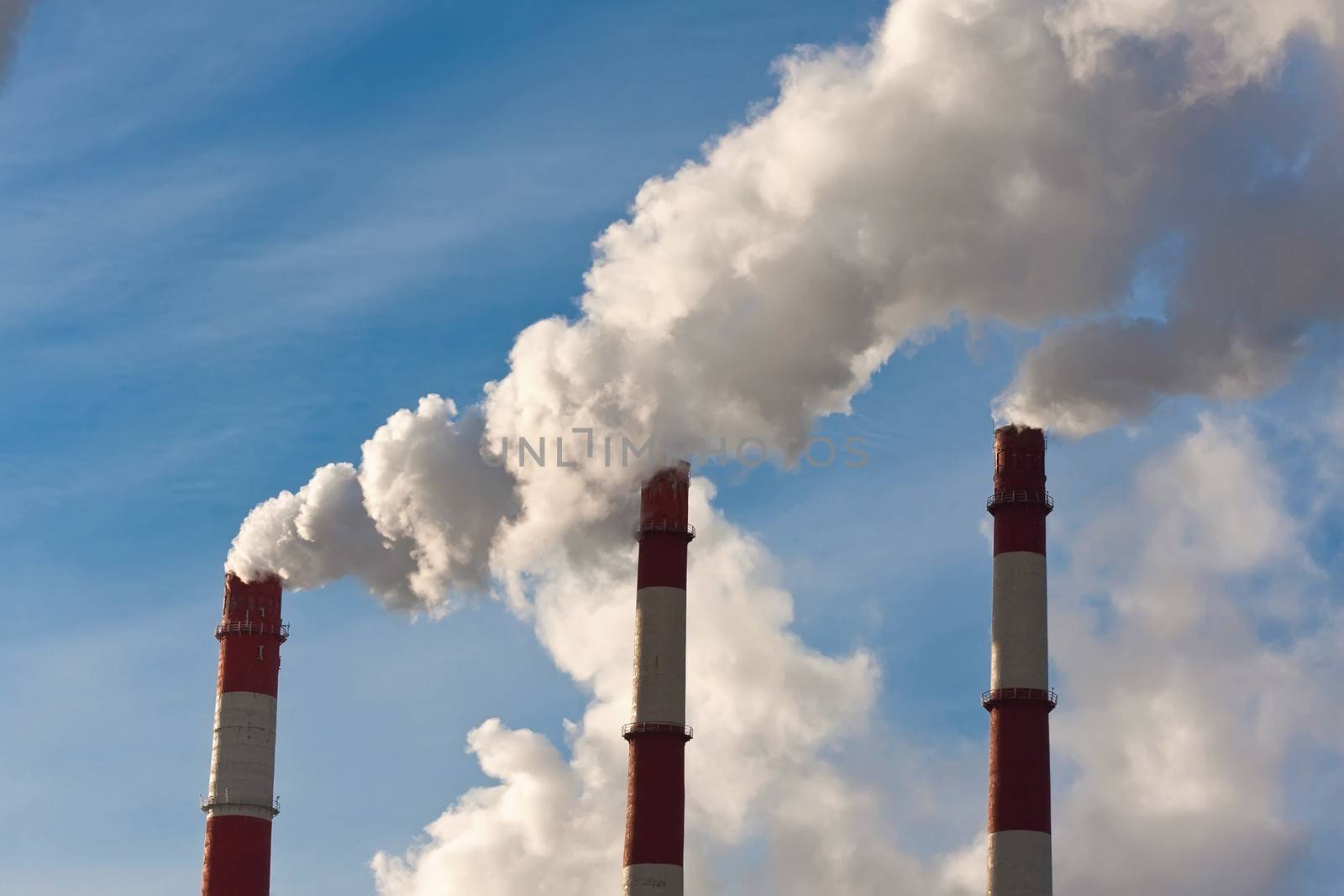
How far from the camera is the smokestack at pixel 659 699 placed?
5712 centimetres

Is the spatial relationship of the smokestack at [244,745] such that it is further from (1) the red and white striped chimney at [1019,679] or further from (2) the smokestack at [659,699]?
(1) the red and white striped chimney at [1019,679]

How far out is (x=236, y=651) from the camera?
62000 mm

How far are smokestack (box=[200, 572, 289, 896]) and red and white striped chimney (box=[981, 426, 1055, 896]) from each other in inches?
758

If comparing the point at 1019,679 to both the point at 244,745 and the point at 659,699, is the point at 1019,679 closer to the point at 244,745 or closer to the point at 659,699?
the point at 659,699

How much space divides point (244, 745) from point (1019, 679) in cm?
2053

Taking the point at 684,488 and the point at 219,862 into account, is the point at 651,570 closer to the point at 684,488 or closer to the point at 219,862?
the point at 684,488

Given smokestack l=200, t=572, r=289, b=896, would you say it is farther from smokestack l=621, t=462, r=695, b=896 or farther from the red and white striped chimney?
the red and white striped chimney

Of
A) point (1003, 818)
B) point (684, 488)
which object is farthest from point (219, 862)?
point (1003, 818)

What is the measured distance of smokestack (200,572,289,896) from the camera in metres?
60.3

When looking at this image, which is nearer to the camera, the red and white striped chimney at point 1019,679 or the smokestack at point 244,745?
the red and white striped chimney at point 1019,679

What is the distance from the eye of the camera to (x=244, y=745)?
2419 inches

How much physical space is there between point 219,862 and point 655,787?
11.9 m

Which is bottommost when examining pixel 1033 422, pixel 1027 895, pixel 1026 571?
pixel 1027 895

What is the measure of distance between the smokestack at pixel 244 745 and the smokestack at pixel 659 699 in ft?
33.6
